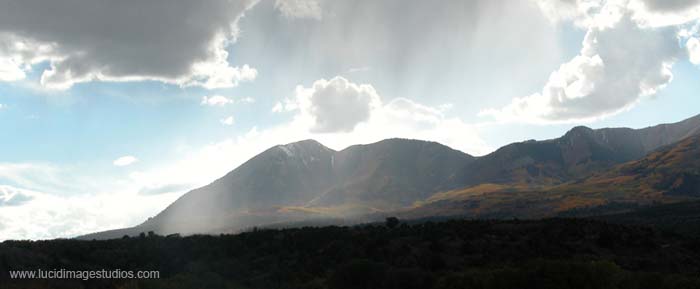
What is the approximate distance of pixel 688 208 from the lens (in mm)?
167875

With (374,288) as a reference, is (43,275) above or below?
above

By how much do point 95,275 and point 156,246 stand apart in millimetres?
16033

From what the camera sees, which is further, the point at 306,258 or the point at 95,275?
the point at 306,258

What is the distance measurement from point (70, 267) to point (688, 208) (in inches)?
6994

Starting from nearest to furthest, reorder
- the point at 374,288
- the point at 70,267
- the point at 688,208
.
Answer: the point at 374,288 → the point at 70,267 → the point at 688,208

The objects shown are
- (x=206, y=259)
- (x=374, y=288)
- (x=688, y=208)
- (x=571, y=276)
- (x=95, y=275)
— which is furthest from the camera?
(x=688, y=208)

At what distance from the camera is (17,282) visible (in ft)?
109

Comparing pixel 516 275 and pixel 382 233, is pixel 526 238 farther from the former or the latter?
pixel 516 275

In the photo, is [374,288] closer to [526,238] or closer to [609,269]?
[609,269]

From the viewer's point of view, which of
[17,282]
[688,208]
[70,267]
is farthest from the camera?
[688,208]

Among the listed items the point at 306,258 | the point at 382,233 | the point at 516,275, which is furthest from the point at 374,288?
the point at 382,233

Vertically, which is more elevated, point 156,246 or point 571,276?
point 156,246

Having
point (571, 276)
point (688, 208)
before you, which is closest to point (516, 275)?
point (571, 276)

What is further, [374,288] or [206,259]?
[206,259]
